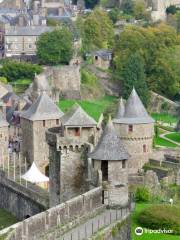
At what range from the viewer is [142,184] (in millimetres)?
42688

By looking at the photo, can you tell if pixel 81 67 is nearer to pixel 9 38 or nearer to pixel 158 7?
pixel 9 38

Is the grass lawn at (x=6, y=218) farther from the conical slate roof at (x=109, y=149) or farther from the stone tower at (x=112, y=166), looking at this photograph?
the conical slate roof at (x=109, y=149)

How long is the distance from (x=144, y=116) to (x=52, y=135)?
10832mm

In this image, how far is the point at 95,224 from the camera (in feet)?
115

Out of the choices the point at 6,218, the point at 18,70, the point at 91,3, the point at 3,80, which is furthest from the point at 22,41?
the point at 6,218

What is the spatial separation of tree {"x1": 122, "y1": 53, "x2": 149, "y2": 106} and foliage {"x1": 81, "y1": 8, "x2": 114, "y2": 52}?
10.9m

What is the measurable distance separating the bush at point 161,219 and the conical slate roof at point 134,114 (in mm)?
13738

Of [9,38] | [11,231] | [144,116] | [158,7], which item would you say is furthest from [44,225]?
[158,7]

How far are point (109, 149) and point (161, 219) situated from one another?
4.41m

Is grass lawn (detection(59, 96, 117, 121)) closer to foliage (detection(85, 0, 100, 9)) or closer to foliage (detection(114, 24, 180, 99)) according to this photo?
foliage (detection(114, 24, 180, 99))

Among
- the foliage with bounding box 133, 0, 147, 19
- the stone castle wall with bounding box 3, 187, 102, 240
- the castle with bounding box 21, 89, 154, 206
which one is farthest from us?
the foliage with bounding box 133, 0, 147, 19

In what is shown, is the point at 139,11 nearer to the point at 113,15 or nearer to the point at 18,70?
the point at 113,15

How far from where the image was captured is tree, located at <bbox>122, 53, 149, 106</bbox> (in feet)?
256

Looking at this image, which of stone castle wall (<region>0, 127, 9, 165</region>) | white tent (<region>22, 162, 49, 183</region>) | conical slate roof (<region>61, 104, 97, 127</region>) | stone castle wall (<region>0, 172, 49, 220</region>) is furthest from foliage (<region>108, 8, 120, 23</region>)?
conical slate roof (<region>61, 104, 97, 127</region>)
